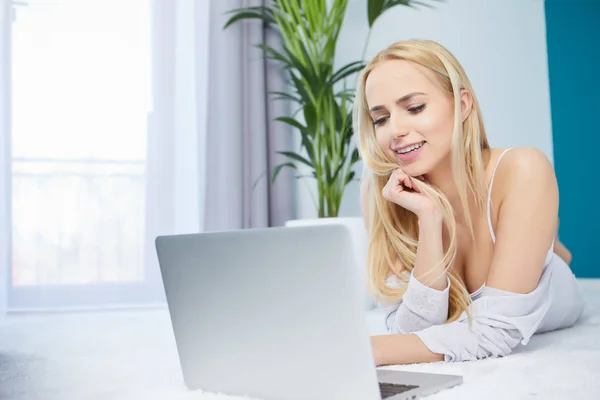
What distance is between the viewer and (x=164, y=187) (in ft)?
11.7

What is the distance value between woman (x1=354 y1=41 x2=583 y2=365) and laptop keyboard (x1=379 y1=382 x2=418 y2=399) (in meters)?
0.26

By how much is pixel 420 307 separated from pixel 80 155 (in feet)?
8.21

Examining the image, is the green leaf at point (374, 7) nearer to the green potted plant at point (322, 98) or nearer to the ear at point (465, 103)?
the green potted plant at point (322, 98)

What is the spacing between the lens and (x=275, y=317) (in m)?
0.93

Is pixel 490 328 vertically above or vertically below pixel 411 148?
below

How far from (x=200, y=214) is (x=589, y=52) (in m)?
2.41

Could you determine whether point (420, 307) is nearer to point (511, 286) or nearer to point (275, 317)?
point (511, 286)

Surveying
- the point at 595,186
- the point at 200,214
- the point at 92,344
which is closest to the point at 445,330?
the point at 92,344

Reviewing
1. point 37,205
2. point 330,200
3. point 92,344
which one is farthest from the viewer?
point 37,205

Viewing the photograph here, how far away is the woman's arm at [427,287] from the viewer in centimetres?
138

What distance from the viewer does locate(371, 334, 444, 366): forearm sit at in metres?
1.30

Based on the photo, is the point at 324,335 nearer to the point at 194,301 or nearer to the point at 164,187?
the point at 194,301

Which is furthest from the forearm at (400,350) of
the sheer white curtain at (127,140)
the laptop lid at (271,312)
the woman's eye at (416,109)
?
the sheer white curtain at (127,140)

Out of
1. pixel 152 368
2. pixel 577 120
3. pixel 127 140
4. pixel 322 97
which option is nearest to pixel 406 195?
pixel 152 368
